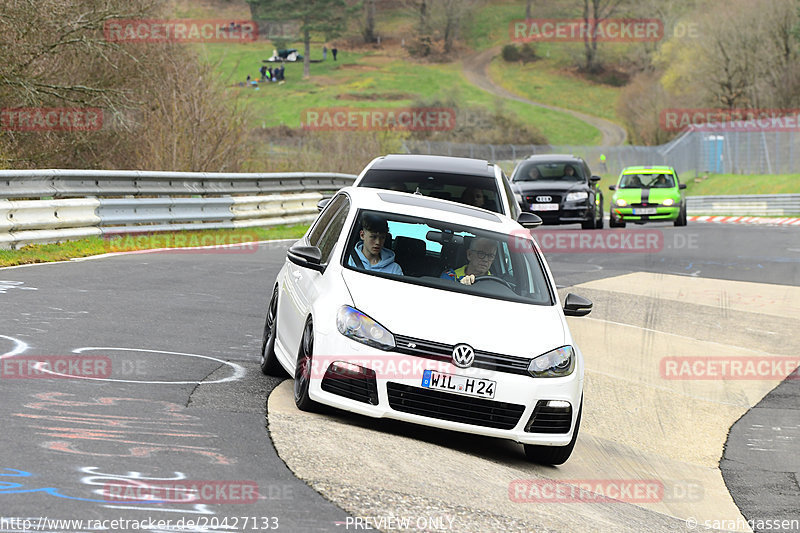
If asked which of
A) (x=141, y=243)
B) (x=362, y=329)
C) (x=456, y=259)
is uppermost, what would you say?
(x=456, y=259)

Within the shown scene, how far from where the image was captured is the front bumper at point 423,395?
7.17 metres

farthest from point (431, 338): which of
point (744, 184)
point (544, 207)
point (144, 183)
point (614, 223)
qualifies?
point (744, 184)

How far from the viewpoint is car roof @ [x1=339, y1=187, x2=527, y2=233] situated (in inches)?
340

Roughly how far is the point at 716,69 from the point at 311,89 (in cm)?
6126

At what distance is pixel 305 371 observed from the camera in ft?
24.9

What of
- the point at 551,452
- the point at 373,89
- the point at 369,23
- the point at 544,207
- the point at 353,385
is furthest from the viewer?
the point at 369,23

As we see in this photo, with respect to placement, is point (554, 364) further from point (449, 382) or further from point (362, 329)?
point (362, 329)

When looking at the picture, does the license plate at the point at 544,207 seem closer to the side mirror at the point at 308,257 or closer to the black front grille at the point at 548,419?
the side mirror at the point at 308,257

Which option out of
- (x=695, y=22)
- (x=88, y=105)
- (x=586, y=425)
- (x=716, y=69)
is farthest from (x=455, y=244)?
(x=695, y=22)

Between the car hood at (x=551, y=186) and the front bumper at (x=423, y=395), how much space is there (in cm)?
2018

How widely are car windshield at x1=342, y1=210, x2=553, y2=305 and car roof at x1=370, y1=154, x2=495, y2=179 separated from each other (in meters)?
4.05

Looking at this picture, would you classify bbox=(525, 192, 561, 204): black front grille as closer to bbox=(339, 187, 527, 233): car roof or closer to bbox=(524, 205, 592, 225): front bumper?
bbox=(524, 205, 592, 225): front bumper

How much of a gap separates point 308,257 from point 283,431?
5.13ft

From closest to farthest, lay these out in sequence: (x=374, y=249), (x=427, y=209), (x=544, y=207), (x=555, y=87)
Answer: (x=374, y=249), (x=427, y=209), (x=544, y=207), (x=555, y=87)
